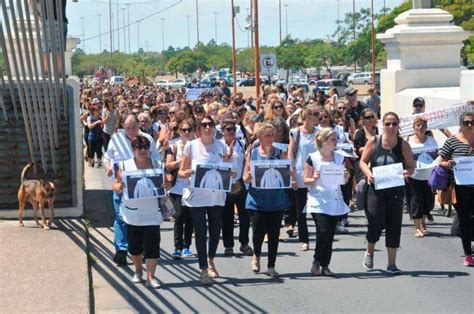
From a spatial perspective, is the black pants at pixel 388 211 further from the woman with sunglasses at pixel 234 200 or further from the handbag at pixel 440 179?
the woman with sunglasses at pixel 234 200

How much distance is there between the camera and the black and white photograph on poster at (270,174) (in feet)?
33.7

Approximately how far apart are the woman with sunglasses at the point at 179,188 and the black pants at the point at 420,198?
2909 mm

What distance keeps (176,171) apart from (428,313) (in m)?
3.75

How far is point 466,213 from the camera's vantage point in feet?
35.2

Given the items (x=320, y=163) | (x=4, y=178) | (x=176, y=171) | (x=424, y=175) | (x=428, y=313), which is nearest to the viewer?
(x=428, y=313)

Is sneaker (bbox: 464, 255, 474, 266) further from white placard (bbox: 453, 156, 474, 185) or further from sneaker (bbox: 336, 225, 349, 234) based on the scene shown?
sneaker (bbox: 336, 225, 349, 234)

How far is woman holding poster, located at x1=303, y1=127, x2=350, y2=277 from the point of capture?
1020 centimetres

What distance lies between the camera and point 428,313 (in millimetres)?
8633

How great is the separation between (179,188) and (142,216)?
5.77ft

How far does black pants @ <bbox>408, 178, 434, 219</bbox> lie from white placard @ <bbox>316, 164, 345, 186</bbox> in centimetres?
258

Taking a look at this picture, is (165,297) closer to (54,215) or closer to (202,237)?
(202,237)

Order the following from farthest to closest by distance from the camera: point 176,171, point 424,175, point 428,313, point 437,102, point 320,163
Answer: point 437,102 → point 424,175 → point 176,171 → point 320,163 → point 428,313

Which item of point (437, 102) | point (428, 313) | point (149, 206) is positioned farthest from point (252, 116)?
point (428, 313)

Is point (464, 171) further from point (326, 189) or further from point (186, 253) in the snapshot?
point (186, 253)
